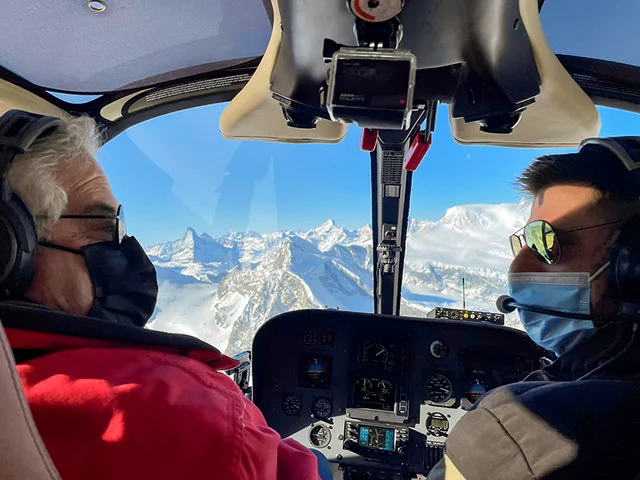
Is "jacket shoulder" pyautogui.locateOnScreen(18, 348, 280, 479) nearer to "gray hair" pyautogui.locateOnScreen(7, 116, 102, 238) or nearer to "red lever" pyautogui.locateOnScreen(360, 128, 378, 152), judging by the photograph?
"gray hair" pyautogui.locateOnScreen(7, 116, 102, 238)

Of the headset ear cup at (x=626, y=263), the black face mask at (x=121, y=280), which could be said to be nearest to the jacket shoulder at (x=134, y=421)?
the black face mask at (x=121, y=280)

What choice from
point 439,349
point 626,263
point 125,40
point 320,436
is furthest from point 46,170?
point 439,349

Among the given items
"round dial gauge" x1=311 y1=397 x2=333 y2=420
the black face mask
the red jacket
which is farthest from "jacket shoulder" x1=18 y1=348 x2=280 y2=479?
"round dial gauge" x1=311 y1=397 x2=333 y2=420

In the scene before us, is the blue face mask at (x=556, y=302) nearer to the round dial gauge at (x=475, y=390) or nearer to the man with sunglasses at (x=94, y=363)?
the man with sunglasses at (x=94, y=363)

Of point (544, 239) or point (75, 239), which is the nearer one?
point (75, 239)

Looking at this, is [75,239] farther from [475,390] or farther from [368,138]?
[475,390]

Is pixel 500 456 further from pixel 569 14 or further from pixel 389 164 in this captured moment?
pixel 389 164
